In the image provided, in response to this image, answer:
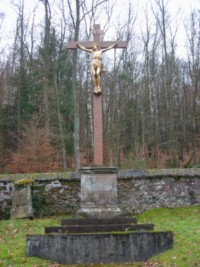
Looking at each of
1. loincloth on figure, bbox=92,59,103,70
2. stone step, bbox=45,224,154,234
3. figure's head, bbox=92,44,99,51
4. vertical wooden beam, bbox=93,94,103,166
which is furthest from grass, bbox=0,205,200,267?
figure's head, bbox=92,44,99,51

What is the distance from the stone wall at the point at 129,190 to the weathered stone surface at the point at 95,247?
4.83 meters

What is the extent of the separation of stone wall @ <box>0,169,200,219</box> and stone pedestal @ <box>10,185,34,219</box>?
1.99 feet

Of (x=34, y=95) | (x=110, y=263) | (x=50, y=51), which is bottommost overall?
(x=110, y=263)

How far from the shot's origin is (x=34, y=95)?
24.1 metres

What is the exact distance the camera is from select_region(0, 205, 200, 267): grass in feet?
24.0

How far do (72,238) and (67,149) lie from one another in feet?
51.6

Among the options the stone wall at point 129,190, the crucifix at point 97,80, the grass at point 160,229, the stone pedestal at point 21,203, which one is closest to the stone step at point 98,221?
the grass at point 160,229

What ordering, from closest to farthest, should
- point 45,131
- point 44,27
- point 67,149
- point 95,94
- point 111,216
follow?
point 111,216
point 95,94
point 45,131
point 44,27
point 67,149

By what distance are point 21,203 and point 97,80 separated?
14.5ft

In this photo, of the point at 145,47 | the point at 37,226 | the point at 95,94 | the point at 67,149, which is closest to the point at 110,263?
the point at 37,226

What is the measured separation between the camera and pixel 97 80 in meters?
10.1

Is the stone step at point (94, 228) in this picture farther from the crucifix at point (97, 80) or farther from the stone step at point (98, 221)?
the crucifix at point (97, 80)

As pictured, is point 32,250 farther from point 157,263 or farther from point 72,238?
point 157,263

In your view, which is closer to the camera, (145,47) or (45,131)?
(45,131)
